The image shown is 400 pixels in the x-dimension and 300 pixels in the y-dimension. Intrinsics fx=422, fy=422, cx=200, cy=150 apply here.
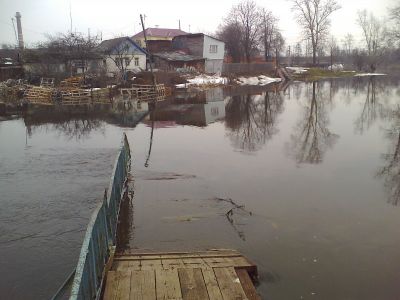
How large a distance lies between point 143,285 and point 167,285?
0.32m

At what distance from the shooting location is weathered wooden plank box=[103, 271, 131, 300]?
210 inches

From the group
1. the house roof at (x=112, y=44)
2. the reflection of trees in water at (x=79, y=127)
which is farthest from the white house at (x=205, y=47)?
the reflection of trees in water at (x=79, y=127)

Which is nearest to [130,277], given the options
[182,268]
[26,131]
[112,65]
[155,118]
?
[182,268]

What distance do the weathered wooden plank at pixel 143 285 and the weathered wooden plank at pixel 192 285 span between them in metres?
0.39

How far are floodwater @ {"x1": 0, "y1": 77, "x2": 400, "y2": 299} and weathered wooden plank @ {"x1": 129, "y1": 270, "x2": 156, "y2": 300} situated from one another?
1.59 metres

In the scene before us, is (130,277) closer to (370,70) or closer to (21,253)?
(21,253)

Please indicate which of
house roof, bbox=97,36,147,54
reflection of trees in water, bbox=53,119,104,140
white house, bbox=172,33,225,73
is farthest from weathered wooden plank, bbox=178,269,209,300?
white house, bbox=172,33,225,73

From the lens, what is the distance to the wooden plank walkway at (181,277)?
538cm

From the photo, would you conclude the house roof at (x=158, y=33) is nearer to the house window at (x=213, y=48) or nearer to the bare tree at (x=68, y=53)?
the house window at (x=213, y=48)

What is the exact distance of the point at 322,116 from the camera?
23516mm

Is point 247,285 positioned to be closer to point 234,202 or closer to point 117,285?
point 117,285

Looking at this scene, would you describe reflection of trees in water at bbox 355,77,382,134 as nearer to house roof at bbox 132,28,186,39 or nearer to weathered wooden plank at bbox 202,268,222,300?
weathered wooden plank at bbox 202,268,222,300

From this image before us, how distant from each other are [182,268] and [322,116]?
19.2 m

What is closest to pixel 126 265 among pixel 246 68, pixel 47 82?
pixel 47 82
